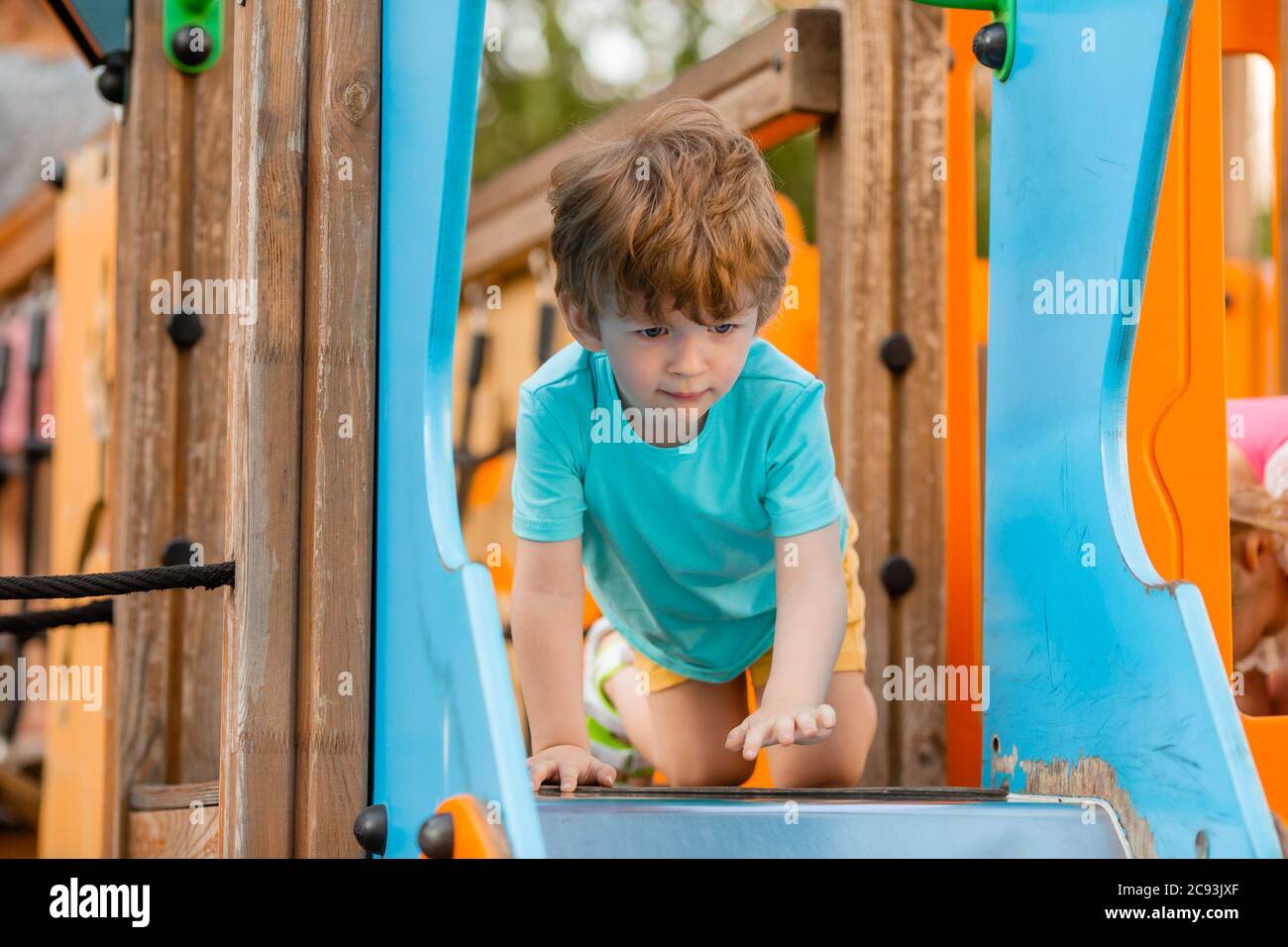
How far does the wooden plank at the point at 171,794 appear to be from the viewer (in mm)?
1984

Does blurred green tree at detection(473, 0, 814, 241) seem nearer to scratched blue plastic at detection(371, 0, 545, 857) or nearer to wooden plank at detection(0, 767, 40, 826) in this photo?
wooden plank at detection(0, 767, 40, 826)

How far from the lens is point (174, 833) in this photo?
2.10m

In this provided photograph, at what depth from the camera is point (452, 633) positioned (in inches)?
55.7

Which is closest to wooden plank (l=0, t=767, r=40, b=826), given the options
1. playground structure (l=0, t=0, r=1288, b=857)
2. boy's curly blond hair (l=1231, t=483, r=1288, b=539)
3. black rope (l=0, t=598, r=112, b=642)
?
black rope (l=0, t=598, r=112, b=642)

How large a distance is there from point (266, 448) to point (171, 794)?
2.50 feet

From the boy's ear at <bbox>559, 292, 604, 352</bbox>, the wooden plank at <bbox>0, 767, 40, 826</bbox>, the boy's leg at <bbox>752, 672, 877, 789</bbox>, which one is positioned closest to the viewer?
the boy's ear at <bbox>559, 292, 604, 352</bbox>

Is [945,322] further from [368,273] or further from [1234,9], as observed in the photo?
[368,273]

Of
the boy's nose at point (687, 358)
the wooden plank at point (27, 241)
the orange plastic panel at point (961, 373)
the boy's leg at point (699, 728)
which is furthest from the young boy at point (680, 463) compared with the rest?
the wooden plank at point (27, 241)

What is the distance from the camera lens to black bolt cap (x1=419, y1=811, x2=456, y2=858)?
136 cm

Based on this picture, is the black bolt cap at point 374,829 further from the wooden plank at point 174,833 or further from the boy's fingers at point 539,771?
the wooden plank at point 174,833

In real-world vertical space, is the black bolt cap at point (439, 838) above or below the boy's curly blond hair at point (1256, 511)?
below

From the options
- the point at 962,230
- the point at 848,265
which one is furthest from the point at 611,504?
the point at 962,230

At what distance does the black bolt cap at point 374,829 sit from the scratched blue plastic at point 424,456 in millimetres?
13

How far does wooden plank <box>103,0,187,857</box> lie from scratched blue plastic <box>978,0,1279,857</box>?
1203mm
